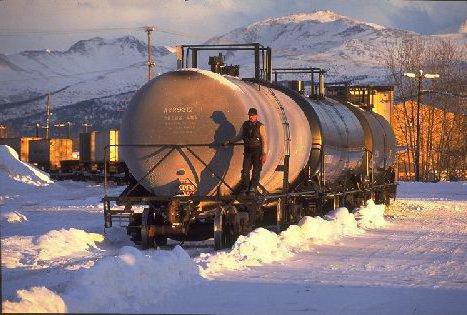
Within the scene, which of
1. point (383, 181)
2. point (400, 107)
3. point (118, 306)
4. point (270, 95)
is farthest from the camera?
point (400, 107)

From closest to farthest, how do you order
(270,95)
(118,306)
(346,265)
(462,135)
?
(118,306) → (346,265) → (270,95) → (462,135)

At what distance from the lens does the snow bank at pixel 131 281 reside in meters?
8.91

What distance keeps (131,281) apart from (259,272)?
3.68 metres

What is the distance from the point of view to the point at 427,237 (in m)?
19.7

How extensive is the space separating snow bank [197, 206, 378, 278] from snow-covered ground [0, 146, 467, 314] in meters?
0.03

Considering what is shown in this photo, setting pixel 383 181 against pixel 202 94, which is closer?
pixel 202 94

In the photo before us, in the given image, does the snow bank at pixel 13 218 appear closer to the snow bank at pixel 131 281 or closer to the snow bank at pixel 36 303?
the snow bank at pixel 131 281

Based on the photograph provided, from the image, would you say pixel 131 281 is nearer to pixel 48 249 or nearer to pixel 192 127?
pixel 48 249

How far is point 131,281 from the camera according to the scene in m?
9.93

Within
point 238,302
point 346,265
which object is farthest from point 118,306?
point 346,265

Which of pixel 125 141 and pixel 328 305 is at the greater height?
pixel 125 141

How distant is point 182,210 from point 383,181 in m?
16.1

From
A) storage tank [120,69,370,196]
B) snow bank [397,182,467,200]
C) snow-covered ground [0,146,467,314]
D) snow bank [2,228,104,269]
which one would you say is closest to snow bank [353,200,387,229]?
snow-covered ground [0,146,467,314]

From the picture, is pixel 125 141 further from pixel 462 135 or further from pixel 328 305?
pixel 462 135
